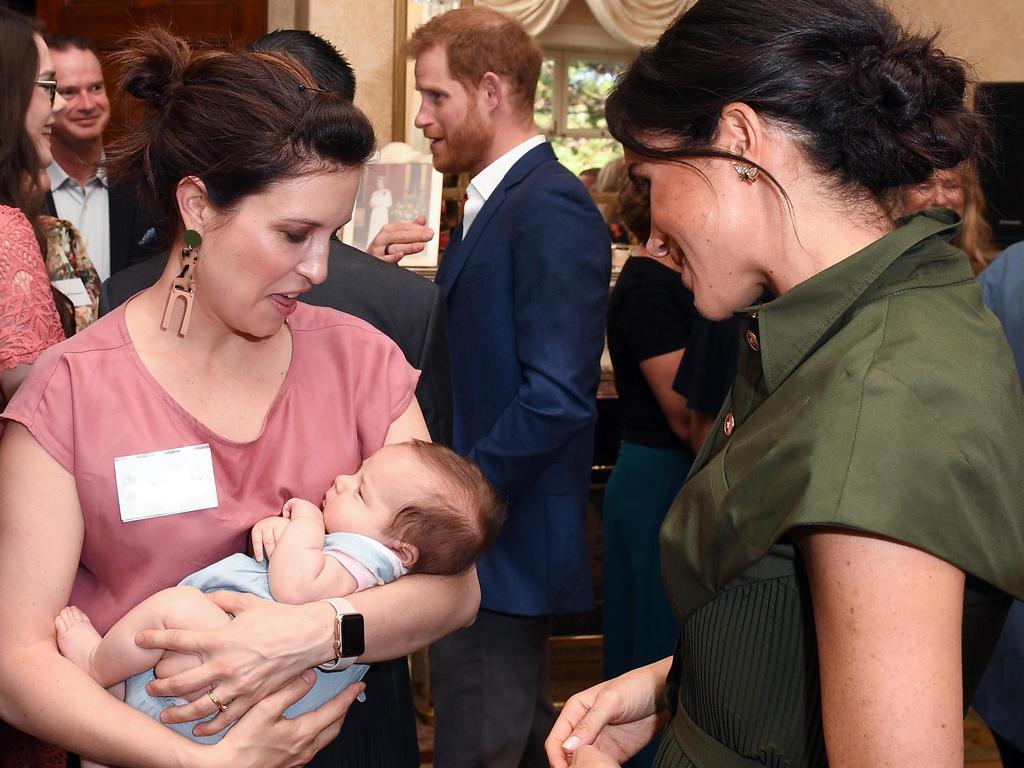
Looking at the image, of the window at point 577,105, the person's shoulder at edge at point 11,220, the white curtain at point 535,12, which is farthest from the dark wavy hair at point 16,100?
the window at point 577,105

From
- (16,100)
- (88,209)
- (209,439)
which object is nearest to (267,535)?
(209,439)

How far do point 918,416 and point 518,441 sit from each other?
1.78 m

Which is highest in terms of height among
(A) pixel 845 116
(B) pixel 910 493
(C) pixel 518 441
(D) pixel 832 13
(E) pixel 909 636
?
(D) pixel 832 13

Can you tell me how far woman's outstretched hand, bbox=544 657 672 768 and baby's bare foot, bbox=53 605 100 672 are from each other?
635 millimetres

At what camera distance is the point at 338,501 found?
1.70 metres

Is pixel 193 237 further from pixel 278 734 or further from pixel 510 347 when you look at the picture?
pixel 510 347

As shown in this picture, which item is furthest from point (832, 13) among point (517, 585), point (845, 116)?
point (517, 585)

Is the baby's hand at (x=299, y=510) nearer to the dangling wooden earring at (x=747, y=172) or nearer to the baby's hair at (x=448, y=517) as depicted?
the baby's hair at (x=448, y=517)

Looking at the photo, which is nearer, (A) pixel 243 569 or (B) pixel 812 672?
(B) pixel 812 672

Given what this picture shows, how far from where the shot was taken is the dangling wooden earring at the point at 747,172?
1234 millimetres

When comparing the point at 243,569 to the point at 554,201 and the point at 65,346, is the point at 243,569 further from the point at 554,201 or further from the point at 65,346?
the point at 554,201

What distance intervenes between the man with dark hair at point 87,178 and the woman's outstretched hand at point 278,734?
2.50 metres

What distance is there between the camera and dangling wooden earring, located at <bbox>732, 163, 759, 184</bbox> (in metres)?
1.23

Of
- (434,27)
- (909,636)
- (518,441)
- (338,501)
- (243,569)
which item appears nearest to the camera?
(909,636)
